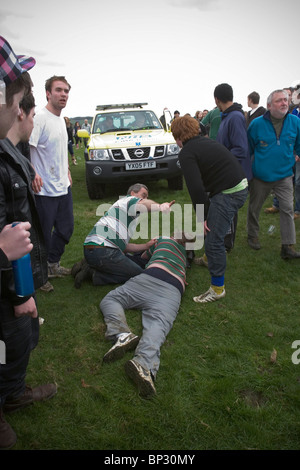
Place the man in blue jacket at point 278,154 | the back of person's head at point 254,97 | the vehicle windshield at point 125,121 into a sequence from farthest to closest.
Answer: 1. the vehicle windshield at point 125,121
2. the back of person's head at point 254,97
3. the man in blue jacket at point 278,154

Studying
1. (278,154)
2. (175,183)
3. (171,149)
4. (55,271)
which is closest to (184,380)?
(55,271)

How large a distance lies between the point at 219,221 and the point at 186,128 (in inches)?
39.3

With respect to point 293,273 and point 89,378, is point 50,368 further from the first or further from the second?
point 293,273

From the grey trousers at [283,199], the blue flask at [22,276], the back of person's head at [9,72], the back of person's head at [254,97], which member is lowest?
the grey trousers at [283,199]

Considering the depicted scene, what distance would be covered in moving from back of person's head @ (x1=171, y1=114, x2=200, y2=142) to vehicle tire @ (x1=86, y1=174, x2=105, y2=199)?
16.0ft

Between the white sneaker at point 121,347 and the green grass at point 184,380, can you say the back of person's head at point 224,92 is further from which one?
the white sneaker at point 121,347

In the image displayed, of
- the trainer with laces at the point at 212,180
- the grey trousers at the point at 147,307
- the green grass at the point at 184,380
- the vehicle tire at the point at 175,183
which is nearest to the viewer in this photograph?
the green grass at the point at 184,380

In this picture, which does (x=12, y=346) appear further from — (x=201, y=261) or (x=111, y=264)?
(x=201, y=261)

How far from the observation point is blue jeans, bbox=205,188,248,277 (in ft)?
10.9

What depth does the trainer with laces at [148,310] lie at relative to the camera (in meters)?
2.42

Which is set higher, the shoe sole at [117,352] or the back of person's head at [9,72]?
the back of person's head at [9,72]

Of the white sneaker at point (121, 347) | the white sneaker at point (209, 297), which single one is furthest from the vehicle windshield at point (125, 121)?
the white sneaker at point (121, 347)

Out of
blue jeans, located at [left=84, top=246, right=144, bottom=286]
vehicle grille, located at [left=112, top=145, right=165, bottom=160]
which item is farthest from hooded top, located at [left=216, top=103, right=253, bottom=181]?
vehicle grille, located at [left=112, top=145, right=165, bottom=160]
